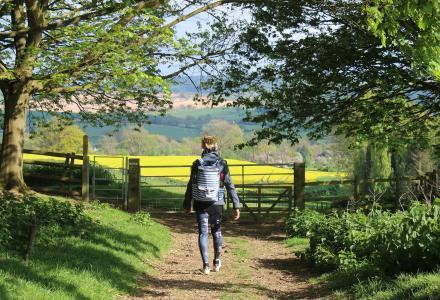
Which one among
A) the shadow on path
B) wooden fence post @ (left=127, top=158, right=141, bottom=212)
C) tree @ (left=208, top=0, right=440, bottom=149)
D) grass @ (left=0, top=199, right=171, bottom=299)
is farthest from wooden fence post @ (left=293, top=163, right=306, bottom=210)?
grass @ (left=0, top=199, right=171, bottom=299)

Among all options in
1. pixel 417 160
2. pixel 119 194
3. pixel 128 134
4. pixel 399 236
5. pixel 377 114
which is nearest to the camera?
pixel 399 236

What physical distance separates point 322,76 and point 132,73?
25.0ft

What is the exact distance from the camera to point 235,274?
28.0ft

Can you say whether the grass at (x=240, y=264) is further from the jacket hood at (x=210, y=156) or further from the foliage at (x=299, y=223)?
the jacket hood at (x=210, y=156)

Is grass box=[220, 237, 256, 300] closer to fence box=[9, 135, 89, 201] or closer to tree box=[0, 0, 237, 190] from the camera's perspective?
tree box=[0, 0, 237, 190]

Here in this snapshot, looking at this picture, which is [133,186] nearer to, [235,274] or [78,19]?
[78,19]

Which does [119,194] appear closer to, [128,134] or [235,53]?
[235,53]

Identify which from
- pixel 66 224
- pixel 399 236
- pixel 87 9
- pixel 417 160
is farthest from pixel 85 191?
pixel 417 160

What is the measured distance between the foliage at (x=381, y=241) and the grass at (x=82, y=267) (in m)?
3.02

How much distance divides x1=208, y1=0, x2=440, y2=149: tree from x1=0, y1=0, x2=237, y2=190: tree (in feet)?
5.70

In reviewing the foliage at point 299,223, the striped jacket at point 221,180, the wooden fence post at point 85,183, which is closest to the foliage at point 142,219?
the foliage at point 299,223

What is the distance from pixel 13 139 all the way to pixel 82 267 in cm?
967

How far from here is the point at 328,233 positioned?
8969 mm

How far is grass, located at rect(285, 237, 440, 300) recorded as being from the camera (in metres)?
5.32
